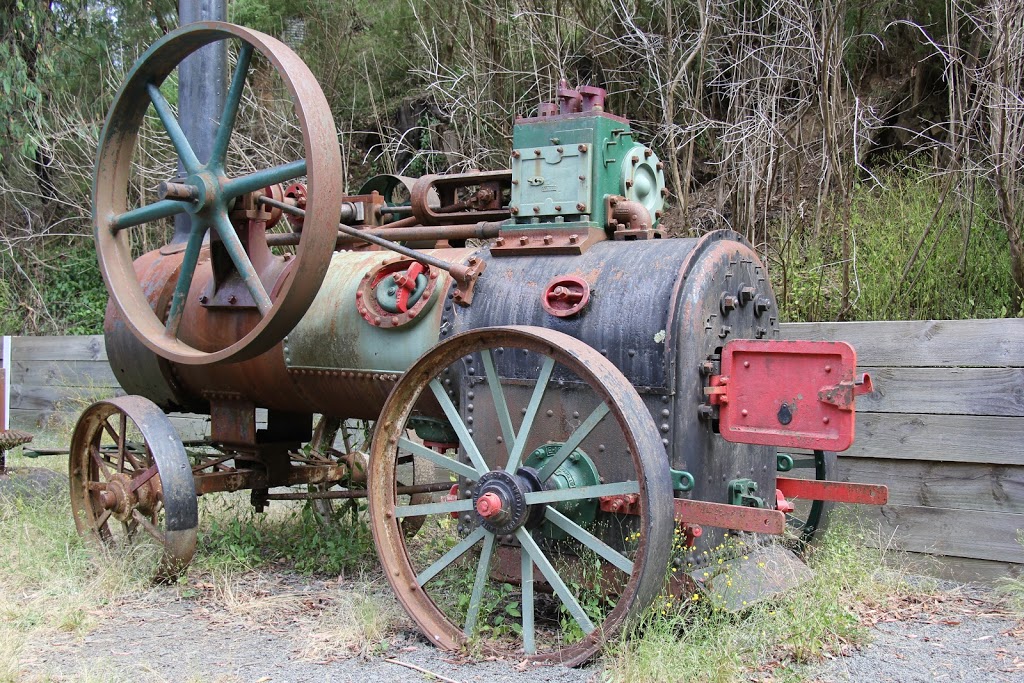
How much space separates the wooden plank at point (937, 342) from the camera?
4.43 m

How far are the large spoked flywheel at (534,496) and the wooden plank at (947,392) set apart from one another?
5.96ft

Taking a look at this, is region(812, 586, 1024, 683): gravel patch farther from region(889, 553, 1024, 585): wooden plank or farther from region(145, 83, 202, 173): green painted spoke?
region(145, 83, 202, 173): green painted spoke

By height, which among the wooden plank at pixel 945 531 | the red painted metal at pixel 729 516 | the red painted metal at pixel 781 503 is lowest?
the wooden plank at pixel 945 531

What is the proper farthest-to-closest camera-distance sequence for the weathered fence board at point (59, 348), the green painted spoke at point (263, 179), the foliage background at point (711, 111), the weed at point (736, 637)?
1. the weathered fence board at point (59, 348)
2. the foliage background at point (711, 111)
3. the green painted spoke at point (263, 179)
4. the weed at point (736, 637)

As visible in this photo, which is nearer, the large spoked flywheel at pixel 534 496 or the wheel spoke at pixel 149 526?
the large spoked flywheel at pixel 534 496

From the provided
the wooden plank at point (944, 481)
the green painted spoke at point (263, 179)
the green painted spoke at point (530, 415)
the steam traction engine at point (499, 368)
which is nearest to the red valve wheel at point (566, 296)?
the steam traction engine at point (499, 368)

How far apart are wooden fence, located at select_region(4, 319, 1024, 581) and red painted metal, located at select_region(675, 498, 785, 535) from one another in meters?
1.66

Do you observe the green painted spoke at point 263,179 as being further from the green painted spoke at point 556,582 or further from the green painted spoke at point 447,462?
the green painted spoke at point 556,582

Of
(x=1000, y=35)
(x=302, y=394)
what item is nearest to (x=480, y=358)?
(x=302, y=394)

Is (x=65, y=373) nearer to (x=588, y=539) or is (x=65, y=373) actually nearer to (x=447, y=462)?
(x=447, y=462)

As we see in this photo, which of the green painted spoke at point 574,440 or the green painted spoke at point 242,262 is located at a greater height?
the green painted spoke at point 242,262

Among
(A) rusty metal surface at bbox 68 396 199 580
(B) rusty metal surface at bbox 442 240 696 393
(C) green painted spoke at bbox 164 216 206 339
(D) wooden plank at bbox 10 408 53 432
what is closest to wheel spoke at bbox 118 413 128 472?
(A) rusty metal surface at bbox 68 396 199 580

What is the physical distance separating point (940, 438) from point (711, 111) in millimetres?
2775

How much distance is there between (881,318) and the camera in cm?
533
